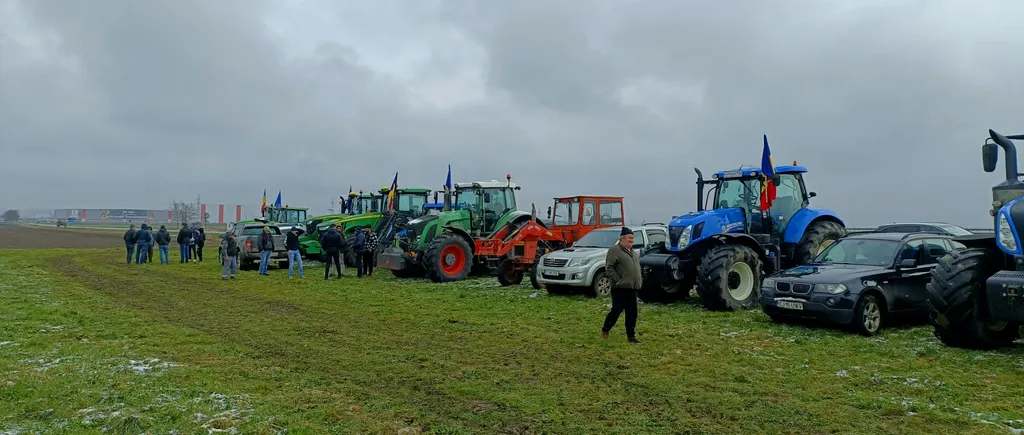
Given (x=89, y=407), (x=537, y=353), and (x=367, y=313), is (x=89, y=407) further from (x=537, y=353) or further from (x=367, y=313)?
(x=367, y=313)

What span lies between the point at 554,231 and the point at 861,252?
313 inches

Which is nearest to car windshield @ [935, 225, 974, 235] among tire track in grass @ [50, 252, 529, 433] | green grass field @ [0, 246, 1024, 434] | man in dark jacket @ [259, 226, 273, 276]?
green grass field @ [0, 246, 1024, 434]

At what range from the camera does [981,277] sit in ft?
26.0

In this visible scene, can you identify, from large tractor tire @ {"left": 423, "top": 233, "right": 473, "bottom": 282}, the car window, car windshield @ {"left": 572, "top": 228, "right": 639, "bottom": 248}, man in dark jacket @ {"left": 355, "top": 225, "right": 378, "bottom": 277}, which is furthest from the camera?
Answer: man in dark jacket @ {"left": 355, "top": 225, "right": 378, "bottom": 277}

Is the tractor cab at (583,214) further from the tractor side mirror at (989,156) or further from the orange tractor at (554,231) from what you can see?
the tractor side mirror at (989,156)

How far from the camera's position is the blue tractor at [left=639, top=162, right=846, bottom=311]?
11.5 m

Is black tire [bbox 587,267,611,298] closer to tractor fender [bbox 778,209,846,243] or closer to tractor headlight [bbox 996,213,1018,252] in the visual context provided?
tractor fender [bbox 778,209,846,243]

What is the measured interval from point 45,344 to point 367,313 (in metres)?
4.46

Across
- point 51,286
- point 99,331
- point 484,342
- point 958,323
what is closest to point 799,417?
point 958,323

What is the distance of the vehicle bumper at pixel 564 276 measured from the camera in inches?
532

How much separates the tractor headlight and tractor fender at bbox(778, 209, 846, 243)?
199 inches

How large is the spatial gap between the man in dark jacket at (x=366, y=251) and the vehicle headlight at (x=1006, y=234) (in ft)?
48.5

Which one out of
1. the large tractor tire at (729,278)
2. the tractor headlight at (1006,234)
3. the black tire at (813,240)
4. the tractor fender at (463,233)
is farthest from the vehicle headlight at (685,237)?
the tractor fender at (463,233)

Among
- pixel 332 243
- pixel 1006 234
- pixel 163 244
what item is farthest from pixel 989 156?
pixel 163 244
